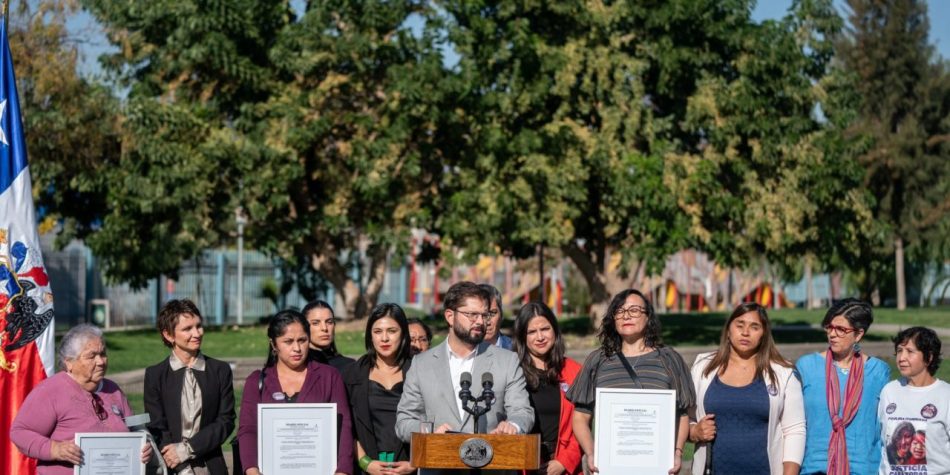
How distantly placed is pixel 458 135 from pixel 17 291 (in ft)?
60.1

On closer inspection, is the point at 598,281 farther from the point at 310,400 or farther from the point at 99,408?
the point at 99,408

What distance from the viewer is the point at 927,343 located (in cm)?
770

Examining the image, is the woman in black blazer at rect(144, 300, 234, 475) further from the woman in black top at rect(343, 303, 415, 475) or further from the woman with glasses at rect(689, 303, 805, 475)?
the woman with glasses at rect(689, 303, 805, 475)

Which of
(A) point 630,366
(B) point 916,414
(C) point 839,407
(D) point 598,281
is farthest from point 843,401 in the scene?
(D) point 598,281

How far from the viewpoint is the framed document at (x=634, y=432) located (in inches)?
285

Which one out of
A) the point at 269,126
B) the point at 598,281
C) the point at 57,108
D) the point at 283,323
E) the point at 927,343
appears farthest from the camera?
the point at 598,281

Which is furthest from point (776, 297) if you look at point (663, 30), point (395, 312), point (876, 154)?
point (395, 312)

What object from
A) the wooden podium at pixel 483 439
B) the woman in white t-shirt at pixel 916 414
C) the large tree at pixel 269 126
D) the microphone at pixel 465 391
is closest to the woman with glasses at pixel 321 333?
the microphone at pixel 465 391

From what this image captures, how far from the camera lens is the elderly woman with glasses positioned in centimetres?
743

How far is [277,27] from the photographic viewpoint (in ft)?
94.9

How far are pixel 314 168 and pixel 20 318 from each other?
20.3 meters

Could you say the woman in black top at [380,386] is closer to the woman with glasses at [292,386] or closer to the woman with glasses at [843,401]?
the woman with glasses at [292,386]

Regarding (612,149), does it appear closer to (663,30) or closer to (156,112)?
(663,30)

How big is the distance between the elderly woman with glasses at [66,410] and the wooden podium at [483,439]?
5.67 feet
